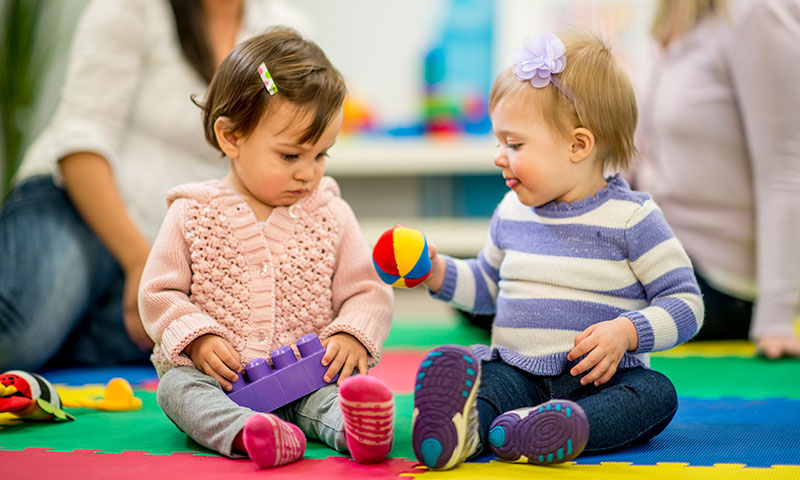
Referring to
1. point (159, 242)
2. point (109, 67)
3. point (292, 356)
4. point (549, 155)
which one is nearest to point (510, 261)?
point (549, 155)

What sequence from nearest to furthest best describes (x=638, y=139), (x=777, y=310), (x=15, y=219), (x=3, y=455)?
(x=3, y=455) → (x=15, y=219) → (x=777, y=310) → (x=638, y=139)

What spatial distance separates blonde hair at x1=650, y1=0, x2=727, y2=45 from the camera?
1.75 m

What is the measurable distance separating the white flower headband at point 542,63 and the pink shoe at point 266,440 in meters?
0.53

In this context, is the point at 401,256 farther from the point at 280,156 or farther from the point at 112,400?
the point at 112,400

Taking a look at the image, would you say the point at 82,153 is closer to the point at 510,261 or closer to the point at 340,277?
the point at 340,277

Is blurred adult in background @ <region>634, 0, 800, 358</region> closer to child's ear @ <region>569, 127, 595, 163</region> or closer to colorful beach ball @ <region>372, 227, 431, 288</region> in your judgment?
child's ear @ <region>569, 127, 595, 163</region>

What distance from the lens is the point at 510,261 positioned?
1059 mm

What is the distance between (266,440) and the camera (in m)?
0.82

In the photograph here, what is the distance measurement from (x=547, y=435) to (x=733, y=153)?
45.5 inches

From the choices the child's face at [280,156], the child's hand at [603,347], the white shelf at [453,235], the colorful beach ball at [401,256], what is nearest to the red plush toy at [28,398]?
the child's face at [280,156]

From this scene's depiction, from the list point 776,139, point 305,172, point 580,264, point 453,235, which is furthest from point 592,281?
point 453,235

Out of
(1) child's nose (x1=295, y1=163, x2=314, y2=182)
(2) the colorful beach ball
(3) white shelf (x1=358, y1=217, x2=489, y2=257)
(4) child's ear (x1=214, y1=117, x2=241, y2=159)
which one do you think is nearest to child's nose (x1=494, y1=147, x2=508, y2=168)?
(2) the colorful beach ball

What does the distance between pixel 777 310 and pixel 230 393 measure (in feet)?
3.89

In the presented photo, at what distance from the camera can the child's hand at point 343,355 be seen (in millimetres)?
988
